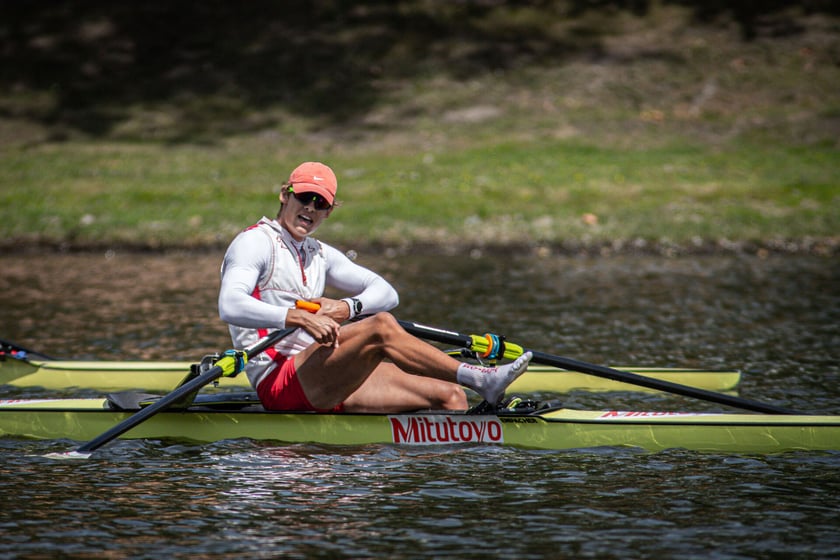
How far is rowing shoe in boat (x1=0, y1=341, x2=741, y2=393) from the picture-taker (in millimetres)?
10641

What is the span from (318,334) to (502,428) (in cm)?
155

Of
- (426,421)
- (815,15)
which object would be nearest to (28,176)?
(426,421)

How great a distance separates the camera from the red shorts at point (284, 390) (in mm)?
8398

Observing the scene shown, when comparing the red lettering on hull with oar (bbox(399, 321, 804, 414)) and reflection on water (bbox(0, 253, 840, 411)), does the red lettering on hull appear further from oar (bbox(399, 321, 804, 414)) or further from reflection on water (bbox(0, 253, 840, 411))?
reflection on water (bbox(0, 253, 840, 411))

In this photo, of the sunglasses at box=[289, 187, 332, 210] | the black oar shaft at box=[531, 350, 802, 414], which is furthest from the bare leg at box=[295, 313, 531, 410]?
the sunglasses at box=[289, 187, 332, 210]

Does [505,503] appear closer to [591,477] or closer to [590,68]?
[591,477]

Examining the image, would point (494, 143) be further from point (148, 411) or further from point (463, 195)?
point (148, 411)

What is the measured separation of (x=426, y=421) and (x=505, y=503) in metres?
1.39

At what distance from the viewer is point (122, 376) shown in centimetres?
1073

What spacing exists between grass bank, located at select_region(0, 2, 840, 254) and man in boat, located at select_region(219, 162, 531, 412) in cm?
1138

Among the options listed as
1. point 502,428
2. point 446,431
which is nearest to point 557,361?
point 502,428

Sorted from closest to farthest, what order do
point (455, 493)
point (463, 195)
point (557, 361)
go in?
1. point (455, 493)
2. point (557, 361)
3. point (463, 195)

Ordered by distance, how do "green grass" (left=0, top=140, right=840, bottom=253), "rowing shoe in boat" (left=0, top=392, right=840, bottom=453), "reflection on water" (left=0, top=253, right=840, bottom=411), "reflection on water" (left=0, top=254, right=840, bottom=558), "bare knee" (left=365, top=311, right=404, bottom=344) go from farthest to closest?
"green grass" (left=0, top=140, right=840, bottom=253) → "reflection on water" (left=0, top=253, right=840, bottom=411) → "rowing shoe in boat" (left=0, top=392, right=840, bottom=453) → "bare knee" (left=365, top=311, right=404, bottom=344) → "reflection on water" (left=0, top=254, right=840, bottom=558)

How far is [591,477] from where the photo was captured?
7.73 metres
